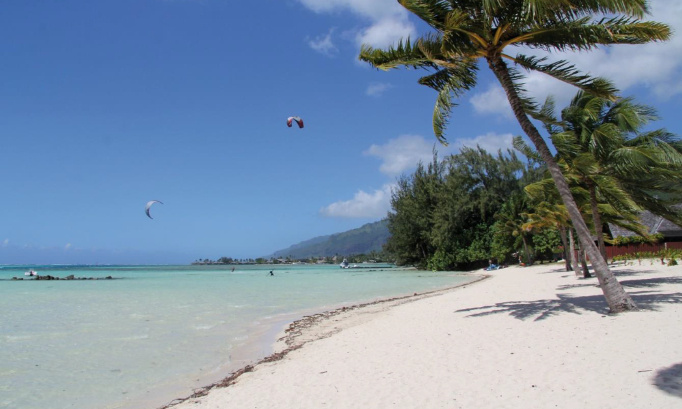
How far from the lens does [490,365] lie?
593 centimetres

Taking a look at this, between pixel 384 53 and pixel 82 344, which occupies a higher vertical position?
pixel 384 53

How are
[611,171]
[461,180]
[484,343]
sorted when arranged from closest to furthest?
[484,343] → [611,171] → [461,180]

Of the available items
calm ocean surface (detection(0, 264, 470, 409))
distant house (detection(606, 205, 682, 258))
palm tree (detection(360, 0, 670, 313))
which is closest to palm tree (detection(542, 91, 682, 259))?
palm tree (detection(360, 0, 670, 313))

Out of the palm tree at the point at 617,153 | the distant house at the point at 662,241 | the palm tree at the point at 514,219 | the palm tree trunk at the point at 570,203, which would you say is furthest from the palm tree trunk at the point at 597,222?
the palm tree at the point at 514,219

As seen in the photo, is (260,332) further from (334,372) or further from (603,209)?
(603,209)

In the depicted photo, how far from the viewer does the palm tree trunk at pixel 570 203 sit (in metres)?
8.44

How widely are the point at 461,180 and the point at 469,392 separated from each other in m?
39.5

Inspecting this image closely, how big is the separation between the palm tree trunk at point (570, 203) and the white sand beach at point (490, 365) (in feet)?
1.18

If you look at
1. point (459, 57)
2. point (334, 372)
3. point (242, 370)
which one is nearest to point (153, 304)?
point (242, 370)

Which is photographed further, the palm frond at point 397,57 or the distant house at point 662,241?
the distant house at point 662,241

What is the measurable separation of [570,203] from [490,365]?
444 cm

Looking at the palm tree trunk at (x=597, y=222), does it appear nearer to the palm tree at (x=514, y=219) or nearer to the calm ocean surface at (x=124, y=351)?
the calm ocean surface at (x=124, y=351)

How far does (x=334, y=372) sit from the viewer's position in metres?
6.39

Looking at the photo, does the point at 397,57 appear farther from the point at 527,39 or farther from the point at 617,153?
the point at 617,153
